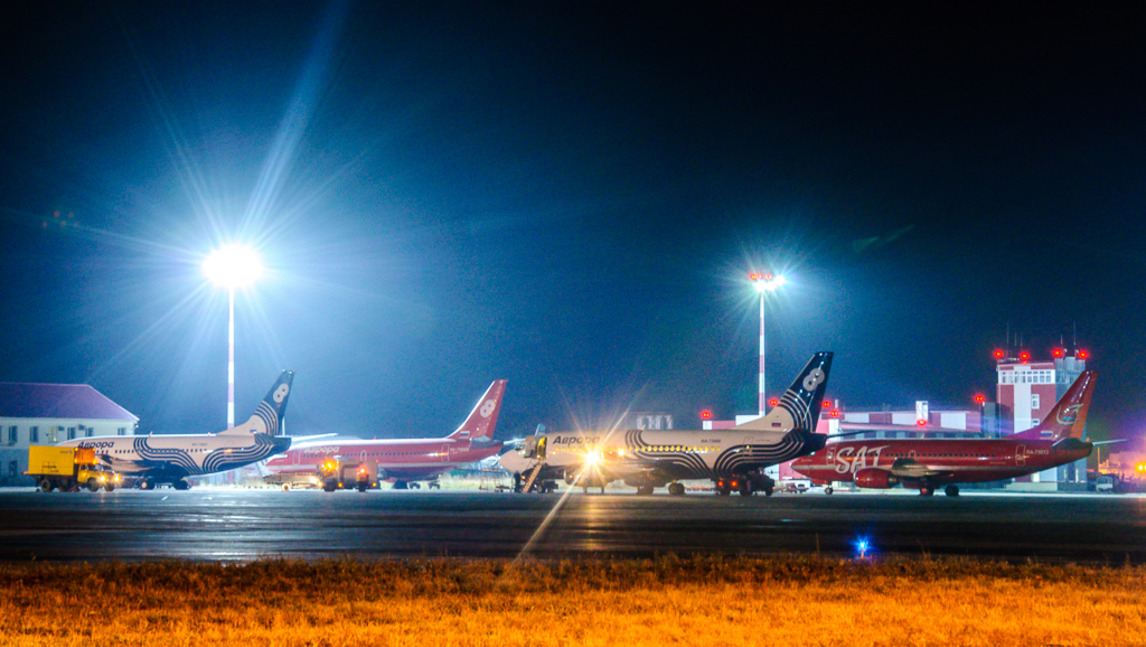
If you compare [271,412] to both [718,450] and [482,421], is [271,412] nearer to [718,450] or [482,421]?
[482,421]

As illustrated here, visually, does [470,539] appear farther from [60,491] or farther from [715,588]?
[60,491]

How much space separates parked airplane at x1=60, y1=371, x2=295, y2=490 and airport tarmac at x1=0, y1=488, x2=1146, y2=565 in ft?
102

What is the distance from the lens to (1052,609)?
48.8ft

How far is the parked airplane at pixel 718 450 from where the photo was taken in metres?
63.7

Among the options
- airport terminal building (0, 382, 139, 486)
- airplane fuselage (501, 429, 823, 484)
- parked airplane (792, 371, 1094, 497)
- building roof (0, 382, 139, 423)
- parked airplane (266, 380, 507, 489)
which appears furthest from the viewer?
building roof (0, 382, 139, 423)

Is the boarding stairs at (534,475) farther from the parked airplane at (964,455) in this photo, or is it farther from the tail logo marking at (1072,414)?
the tail logo marking at (1072,414)

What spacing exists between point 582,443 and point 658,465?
18.7ft

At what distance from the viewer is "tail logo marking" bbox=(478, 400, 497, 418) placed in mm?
82062

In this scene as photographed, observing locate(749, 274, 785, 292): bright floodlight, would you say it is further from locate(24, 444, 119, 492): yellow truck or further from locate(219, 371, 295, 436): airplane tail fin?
locate(24, 444, 119, 492): yellow truck

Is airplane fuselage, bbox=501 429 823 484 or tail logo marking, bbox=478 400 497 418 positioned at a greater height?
tail logo marking, bbox=478 400 497 418

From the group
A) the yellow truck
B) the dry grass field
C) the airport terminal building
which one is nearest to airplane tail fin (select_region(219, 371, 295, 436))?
the yellow truck

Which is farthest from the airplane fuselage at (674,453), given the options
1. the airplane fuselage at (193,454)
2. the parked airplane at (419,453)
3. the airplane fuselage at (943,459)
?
the airplane fuselage at (193,454)

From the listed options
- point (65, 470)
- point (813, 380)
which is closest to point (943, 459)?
point (813, 380)

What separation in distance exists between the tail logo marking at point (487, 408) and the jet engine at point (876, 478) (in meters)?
27.6
